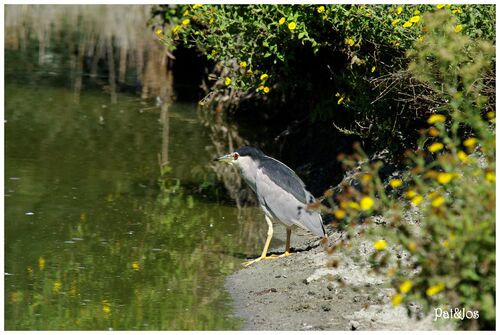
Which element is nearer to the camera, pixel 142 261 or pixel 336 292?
pixel 336 292

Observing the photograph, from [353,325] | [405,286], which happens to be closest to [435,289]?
[405,286]

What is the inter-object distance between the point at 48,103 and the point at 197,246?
7.50m

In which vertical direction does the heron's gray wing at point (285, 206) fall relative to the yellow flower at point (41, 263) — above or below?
above

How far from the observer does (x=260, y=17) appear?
10.0 meters

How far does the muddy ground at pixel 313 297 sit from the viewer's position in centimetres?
684

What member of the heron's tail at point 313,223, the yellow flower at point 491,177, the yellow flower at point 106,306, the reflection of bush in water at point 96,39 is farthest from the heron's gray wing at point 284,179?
the reflection of bush in water at point 96,39

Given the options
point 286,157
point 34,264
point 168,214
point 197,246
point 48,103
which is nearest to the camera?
point 34,264

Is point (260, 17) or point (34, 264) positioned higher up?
point (260, 17)

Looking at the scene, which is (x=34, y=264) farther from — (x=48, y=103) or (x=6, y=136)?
(x=48, y=103)

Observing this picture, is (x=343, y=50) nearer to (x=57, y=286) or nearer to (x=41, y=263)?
(x=41, y=263)

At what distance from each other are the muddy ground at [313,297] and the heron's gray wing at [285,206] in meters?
0.26

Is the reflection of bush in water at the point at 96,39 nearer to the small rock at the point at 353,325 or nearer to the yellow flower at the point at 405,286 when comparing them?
the small rock at the point at 353,325

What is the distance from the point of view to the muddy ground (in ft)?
22.4

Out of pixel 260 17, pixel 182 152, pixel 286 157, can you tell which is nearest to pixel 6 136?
pixel 182 152
